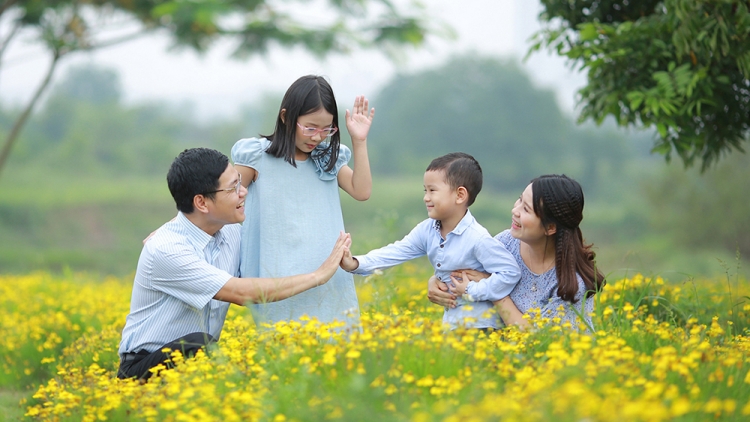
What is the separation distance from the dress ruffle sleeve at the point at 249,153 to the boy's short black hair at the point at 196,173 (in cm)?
13

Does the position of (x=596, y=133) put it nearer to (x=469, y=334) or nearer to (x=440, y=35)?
(x=440, y=35)

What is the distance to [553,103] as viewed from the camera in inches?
1956

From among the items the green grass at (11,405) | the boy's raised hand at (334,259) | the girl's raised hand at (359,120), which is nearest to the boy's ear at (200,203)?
the boy's raised hand at (334,259)

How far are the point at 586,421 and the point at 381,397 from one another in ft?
2.69

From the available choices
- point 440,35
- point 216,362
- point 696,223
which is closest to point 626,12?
point 216,362

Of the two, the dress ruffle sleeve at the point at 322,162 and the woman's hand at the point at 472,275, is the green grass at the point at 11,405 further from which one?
the woman's hand at the point at 472,275

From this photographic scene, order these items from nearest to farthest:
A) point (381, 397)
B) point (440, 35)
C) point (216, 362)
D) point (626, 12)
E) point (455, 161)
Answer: point (381, 397) < point (216, 362) < point (455, 161) < point (626, 12) < point (440, 35)

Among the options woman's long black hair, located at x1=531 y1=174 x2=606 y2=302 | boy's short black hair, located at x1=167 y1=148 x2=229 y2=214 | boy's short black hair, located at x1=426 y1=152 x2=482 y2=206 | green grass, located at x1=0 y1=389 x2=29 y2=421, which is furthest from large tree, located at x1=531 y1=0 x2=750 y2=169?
green grass, located at x1=0 y1=389 x2=29 y2=421

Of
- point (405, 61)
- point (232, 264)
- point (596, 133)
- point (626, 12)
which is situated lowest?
point (232, 264)

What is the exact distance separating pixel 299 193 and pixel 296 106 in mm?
457

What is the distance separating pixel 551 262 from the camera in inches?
147

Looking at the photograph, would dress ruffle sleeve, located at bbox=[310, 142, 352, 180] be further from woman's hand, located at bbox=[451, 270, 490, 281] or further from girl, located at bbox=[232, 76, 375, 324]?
woman's hand, located at bbox=[451, 270, 490, 281]

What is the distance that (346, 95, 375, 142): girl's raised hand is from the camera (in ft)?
12.2

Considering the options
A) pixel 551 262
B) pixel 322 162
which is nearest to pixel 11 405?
pixel 322 162
